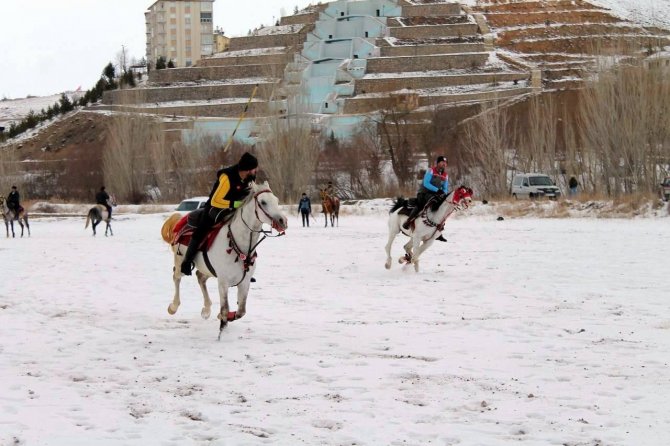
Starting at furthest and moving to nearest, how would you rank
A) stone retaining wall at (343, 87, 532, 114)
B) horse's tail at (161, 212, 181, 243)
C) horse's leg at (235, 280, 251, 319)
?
1. stone retaining wall at (343, 87, 532, 114)
2. horse's tail at (161, 212, 181, 243)
3. horse's leg at (235, 280, 251, 319)

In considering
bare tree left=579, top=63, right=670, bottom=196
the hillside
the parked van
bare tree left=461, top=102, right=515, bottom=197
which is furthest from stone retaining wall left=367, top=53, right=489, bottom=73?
bare tree left=579, top=63, right=670, bottom=196

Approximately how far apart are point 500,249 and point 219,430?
14328mm

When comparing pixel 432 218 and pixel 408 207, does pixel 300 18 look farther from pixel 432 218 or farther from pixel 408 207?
pixel 432 218

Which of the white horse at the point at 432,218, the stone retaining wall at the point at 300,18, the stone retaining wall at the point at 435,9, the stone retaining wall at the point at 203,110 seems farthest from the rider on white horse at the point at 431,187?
the stone retaining wall at the point at 300,18

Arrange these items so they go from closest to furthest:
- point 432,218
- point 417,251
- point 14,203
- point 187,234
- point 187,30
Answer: point 187,234 < point 432,218 < point 417,251 < point 14,203 < point 187,30

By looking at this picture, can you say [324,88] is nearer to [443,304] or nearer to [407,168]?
[407,168]

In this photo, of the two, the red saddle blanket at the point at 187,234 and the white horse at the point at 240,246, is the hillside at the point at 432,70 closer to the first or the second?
the red saddle blanket at the point at 187,234

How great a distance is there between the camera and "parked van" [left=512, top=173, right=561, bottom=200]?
3938 centimetres

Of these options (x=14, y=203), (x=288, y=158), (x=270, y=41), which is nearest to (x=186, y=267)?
(x=14, y=203)

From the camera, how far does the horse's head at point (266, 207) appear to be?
8477 mm

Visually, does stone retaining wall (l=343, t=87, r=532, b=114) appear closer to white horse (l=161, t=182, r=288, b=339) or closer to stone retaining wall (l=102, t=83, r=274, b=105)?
stone retaining wall (l=102, t=83, r=274, b=105)

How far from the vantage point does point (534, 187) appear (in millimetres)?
39562

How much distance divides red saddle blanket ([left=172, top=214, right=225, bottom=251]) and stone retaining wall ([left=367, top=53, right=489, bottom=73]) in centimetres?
7528

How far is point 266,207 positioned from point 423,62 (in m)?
77.9
